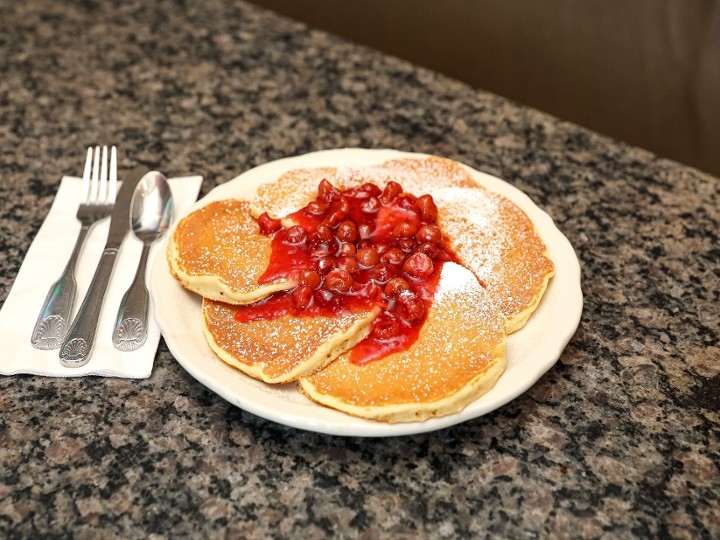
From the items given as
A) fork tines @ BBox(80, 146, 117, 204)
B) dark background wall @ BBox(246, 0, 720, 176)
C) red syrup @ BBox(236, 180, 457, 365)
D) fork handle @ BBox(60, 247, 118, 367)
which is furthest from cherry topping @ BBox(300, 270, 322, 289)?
dark background wall @ BBox(246, 0, 720, 176)

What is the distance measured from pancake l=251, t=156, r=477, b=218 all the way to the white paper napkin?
0.61 ft

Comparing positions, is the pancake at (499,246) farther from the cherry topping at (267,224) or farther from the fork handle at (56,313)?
the fork handle at (56,313)

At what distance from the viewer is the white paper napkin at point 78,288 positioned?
1.22m

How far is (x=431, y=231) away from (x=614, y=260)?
445 mm

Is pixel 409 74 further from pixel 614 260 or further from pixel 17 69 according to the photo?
pixel 17 69

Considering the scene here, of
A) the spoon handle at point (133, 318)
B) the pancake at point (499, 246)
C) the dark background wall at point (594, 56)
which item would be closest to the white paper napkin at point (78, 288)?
the spoon handle at point (133, 318)

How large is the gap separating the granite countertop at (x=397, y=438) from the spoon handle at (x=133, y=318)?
55 millimetres

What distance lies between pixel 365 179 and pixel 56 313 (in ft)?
1.99

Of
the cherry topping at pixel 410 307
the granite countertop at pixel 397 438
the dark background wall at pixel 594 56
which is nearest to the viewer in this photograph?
the granite countertop at pixel 397 438

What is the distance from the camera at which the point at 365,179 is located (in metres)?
1.45

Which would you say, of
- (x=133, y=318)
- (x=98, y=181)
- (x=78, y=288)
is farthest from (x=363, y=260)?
(x=98, y=181)

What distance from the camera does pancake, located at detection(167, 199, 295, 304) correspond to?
1210 millimetres

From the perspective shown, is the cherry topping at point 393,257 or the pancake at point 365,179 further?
the pancake at point 365,179

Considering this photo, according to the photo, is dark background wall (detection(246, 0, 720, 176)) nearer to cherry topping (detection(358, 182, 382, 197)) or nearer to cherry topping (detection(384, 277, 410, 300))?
cherry topping (detection(358, 182, 382, 197))
